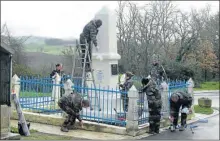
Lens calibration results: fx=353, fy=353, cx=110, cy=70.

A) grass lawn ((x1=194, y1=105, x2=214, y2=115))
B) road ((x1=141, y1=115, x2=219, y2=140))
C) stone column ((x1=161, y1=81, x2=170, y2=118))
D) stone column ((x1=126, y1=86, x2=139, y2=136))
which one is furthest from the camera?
grass lawn ((x1=194, y1=105, x2=214, y2=115))

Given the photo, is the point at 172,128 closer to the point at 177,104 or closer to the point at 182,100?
the point at 177,104

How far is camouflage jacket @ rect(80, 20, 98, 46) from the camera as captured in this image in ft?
36.4

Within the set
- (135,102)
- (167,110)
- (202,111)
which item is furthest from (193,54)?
(135,102)

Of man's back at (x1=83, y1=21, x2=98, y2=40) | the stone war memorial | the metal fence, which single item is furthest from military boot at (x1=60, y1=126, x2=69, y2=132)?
man's back at (x1=83, y1=21, x2=98, y2=40)

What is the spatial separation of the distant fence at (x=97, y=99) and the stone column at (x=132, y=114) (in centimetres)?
3

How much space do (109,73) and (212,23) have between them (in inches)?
1123

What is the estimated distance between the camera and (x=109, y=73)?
11.4m

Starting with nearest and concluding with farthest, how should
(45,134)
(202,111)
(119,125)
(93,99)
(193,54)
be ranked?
(45,134) → (119,125) → (93,99) → (202,111) → (193,54)

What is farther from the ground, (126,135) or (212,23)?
(212,23)

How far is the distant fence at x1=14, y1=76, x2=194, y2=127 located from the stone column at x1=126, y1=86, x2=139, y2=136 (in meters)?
0.03

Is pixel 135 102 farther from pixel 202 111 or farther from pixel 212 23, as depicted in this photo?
pixel 212 23

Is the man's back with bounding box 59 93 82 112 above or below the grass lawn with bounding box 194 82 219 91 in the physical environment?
above

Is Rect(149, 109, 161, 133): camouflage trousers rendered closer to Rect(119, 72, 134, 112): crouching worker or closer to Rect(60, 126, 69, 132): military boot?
Rect(119, 72, 134, 112): crouching worker

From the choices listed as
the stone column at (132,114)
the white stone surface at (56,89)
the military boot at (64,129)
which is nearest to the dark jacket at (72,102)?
the military boot at (64,129)
